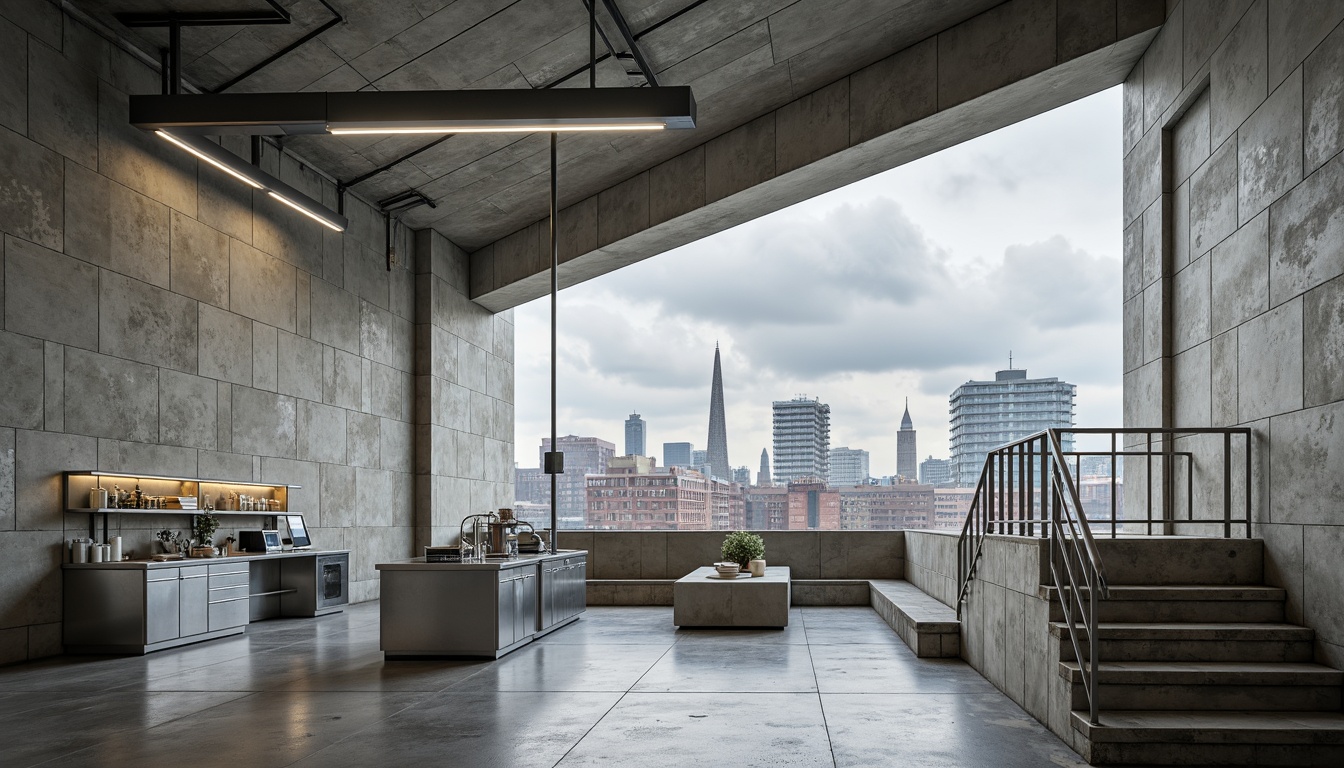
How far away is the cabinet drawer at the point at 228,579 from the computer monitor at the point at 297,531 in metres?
1.60

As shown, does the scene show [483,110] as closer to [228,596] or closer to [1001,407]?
[228,596]

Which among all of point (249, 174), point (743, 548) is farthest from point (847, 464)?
point (249, 174)

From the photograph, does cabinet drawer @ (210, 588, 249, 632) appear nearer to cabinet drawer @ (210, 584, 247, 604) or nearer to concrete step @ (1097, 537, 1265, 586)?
cabinet drawer @ (210, 584, 247, 604)

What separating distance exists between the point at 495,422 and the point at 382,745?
13.1 meters

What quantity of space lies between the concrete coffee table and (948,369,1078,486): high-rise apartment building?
9.79 feet

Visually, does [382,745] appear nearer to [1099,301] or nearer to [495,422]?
[1099,301]

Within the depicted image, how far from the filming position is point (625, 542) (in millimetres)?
14922

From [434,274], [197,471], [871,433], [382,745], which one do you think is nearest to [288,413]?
[197,471]

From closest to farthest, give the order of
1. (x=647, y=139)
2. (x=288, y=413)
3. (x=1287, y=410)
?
(x=1287, y=410)
(x=288, y=413)
(x=647, y=139)

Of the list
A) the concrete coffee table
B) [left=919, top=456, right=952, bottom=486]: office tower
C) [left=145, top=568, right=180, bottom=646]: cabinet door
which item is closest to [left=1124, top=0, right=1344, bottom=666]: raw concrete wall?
the concrete coffee table

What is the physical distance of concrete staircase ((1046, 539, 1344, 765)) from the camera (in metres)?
4.74

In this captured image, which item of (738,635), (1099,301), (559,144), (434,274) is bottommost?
(738,635)

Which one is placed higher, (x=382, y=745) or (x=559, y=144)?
(x=559, y=144)

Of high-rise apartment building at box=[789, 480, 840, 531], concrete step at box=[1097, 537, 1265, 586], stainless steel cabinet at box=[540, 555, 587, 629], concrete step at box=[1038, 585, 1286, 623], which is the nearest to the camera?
concrete step at box=[1038, 585, 1286, 623]
